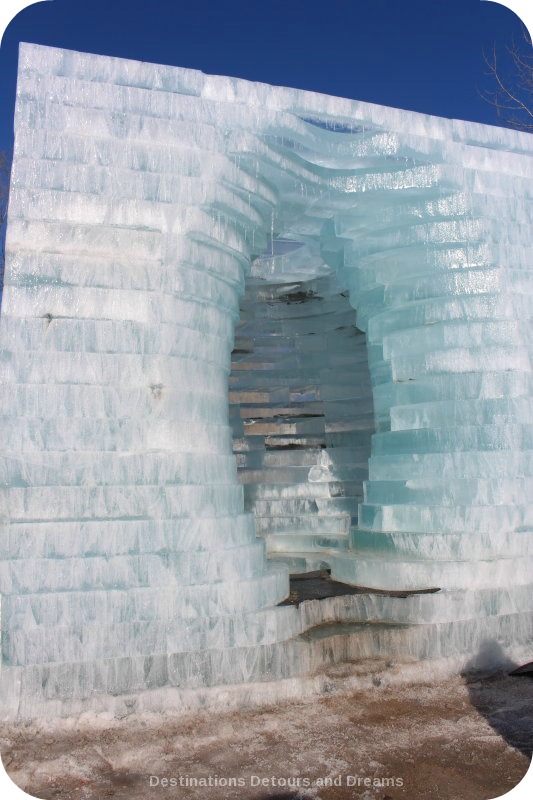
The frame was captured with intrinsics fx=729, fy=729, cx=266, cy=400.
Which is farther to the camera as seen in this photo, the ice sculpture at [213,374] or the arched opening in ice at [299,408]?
the arched opening in ice at [299,408]

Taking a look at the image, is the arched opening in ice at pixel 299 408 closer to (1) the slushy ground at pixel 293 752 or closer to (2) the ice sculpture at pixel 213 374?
(2) the ice sculpture at pixel 213 374

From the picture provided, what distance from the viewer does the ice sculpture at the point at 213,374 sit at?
393cm

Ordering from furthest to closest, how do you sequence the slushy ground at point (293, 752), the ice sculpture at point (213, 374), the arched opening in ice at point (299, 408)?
the arched opening in ice at point (299, 408) < the ice sculpture at point (213, 374) < the slushy ground at point (293, 752)

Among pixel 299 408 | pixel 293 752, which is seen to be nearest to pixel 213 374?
pixel 293 752

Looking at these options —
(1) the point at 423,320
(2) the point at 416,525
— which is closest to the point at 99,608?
(2) the point at 416,525

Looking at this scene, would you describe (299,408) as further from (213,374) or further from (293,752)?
(293,752)

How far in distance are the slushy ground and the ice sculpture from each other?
0.72ft

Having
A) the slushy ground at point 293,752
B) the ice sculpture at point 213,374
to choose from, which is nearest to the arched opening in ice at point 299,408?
the ice sculpture at point 213,374

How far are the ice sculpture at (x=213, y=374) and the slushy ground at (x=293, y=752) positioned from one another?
0.22 m

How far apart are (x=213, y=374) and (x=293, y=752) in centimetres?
230

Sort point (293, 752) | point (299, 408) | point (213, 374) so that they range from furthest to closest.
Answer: point (299, 408) < point (213, 374) < point (293, 752)

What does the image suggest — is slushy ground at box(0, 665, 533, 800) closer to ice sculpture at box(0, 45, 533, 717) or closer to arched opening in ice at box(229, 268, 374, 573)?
ice sculpture at box(0, 45, 533, 717)

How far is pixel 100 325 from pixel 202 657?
6.34ft

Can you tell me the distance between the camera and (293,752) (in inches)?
139
